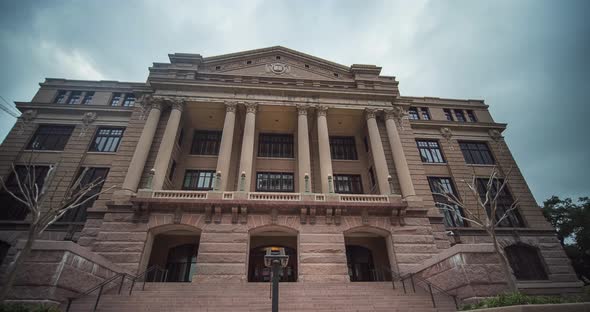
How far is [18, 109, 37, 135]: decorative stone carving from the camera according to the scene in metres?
Answer: 22.9

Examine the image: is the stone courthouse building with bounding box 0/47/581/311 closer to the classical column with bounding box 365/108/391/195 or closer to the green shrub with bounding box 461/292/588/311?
the classical column with bounding box 365/108/391/195

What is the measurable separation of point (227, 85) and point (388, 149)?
50.2 ft

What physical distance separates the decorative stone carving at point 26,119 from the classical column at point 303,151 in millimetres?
24757

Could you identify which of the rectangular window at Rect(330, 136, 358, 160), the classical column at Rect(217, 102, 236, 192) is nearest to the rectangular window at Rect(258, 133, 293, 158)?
the rectangular window at Rect(330, 136, 358, 160)

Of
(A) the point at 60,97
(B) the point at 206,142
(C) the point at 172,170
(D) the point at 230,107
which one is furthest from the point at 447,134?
(A) the point at 60,97

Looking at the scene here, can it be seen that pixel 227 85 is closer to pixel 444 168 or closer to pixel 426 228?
pixel 426 228

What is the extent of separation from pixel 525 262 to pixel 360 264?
524 inches

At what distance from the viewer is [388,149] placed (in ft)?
72.4

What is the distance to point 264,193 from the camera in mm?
16891

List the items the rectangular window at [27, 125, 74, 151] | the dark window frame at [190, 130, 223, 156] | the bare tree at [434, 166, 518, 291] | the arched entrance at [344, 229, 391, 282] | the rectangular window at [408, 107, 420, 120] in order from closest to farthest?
the bare tree at [434, 166, 518, 291] → the arched entrance at [344, 229, 391, 282] → the rectangular window at [27, 125, 74, 151] → the dark window frame at [190, 130, 223, 156] → the rectangular window at [408, 107, 420, 120]

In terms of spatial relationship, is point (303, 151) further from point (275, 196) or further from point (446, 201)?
point (446, 201)

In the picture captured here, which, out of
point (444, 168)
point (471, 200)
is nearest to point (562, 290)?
point (471, 200)

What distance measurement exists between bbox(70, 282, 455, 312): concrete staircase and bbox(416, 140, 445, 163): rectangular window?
49.7ft

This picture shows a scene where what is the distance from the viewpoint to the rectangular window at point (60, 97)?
989 inches
